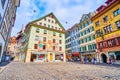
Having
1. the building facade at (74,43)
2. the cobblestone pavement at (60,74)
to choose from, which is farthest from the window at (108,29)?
the cobblestone pavement at (60,74)

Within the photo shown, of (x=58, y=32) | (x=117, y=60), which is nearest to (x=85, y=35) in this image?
(x=58, y=32)

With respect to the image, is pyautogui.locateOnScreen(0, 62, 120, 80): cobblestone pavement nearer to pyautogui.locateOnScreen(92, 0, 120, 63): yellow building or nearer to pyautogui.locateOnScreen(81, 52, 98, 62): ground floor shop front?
pyautogui.locateOnScreen(92, 0, 120, 63): yellow building

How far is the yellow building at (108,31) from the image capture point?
2127 cm

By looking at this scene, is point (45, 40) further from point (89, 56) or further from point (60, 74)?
point (60, 74)

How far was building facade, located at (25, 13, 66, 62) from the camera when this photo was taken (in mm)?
28105

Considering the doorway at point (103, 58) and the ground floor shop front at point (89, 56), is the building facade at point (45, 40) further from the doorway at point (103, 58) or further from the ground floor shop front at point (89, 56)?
the doorway at point (103, 58)

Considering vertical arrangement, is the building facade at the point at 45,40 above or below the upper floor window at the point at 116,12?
below

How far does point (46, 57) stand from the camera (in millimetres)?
30172

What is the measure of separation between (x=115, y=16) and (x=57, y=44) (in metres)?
20.5

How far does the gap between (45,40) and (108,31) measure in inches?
790

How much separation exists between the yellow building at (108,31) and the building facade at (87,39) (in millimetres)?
2376

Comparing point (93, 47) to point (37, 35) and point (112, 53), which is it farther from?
point (37, 35)

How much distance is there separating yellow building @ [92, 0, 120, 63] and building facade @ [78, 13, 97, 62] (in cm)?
238

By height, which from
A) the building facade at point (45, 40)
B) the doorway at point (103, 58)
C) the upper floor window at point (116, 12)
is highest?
the upper floor window at point (116, 12)
